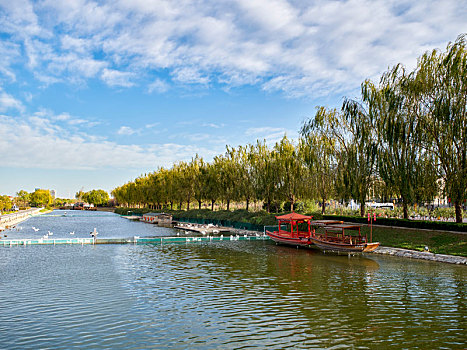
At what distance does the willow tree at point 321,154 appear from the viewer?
40.4 meters

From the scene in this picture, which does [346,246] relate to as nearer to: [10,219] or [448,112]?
[448,112]

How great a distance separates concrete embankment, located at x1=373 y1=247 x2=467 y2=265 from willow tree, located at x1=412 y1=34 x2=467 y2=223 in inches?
159

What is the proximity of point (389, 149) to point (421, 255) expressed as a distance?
9.90 meters

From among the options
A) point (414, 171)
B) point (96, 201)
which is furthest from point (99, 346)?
point (96, 201)

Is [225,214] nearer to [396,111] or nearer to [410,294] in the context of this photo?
[396,111]

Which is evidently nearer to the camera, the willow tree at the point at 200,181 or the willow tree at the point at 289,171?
the willow tree at the point at 289,171

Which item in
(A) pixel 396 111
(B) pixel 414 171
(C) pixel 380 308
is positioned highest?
(A) pixel 396 111

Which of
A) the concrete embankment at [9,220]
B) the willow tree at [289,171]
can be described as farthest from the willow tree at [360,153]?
the concrete embankment at [9,220]

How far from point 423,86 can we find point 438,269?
49.0 ft

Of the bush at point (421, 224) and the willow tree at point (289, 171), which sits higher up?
the willow tree at point (289, 171)

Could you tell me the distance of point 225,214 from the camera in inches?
2309

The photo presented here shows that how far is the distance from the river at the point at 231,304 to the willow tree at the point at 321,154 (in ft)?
56.8

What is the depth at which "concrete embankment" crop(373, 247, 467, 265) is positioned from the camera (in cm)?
2287

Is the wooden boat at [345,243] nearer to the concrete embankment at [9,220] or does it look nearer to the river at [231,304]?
the river at [231,304]
